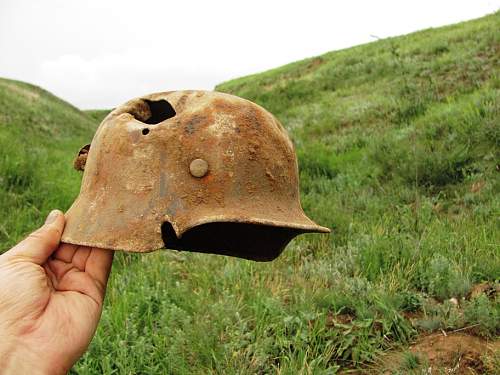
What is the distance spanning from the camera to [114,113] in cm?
184

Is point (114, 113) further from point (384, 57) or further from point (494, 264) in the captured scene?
point (384, 57)

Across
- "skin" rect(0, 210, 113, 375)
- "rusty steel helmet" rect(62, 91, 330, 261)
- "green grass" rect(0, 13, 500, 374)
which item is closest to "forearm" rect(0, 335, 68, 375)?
"skin" rect(0, 210, 113, 375)

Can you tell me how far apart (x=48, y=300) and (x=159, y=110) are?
2.99 feet

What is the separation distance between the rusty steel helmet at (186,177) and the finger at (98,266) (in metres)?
0.30

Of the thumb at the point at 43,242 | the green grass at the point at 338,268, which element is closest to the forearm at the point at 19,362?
the thumb at the point at 43,242

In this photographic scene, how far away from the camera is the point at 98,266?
2045mm

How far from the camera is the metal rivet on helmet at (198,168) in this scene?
5.13ft

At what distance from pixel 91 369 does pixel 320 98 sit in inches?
421

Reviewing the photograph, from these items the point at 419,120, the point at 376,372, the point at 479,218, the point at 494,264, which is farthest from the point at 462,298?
the point at 419,120

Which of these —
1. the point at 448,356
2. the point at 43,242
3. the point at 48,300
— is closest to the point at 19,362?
the point at 48,300

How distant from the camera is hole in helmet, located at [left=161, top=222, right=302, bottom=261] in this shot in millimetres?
2076

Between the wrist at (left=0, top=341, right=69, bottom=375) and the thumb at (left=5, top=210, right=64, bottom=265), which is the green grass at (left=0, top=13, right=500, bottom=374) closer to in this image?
the wrist at (left=0, top=341, right=69, bottom=375)

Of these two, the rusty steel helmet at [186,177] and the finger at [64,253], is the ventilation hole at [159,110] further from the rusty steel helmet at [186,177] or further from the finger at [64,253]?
the finger at [64,253]

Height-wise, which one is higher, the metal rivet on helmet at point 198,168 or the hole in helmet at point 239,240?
the metal rivet on helmet at point 198,168
